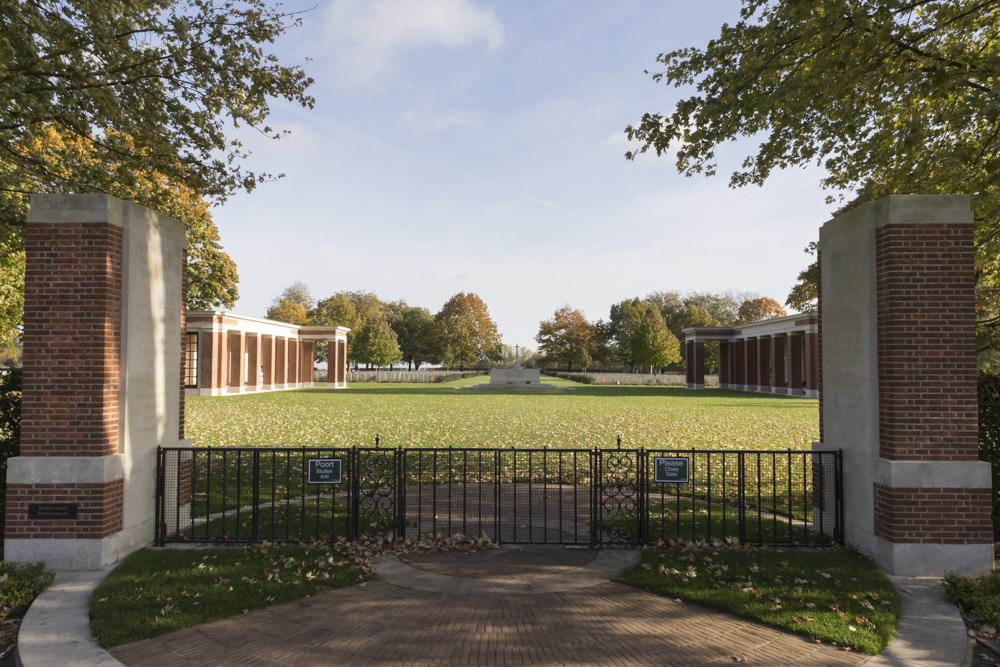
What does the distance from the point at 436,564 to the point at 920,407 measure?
18.2 ft

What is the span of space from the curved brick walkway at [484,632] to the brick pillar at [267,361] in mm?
42408

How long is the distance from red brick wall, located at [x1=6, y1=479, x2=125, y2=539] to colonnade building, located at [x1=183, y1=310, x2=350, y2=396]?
29.2 m

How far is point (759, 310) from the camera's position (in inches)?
3324

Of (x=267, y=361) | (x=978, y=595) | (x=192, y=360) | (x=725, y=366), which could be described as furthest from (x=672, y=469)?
(x=725, y=366)

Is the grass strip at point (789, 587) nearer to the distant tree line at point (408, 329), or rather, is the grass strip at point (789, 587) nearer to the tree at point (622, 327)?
the distant tree line at point (408, 329)

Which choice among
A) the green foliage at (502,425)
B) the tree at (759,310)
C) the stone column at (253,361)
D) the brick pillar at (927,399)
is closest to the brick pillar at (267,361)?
the stone column at (253,361)

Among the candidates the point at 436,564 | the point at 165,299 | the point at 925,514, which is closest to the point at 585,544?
the point at 436,564

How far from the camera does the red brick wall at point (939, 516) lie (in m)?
6.34

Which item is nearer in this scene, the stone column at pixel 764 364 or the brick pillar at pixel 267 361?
the brick pillar at pixel 267 361

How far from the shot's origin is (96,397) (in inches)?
254

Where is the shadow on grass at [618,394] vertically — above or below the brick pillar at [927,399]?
below

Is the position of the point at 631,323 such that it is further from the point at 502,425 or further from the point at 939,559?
the point at 939,559

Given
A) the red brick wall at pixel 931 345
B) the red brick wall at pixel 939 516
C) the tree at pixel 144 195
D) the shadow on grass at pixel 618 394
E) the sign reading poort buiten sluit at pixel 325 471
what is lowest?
the shadow on grass at pixel 618 394

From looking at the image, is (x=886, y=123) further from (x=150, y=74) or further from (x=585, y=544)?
(x=150, y=74)
